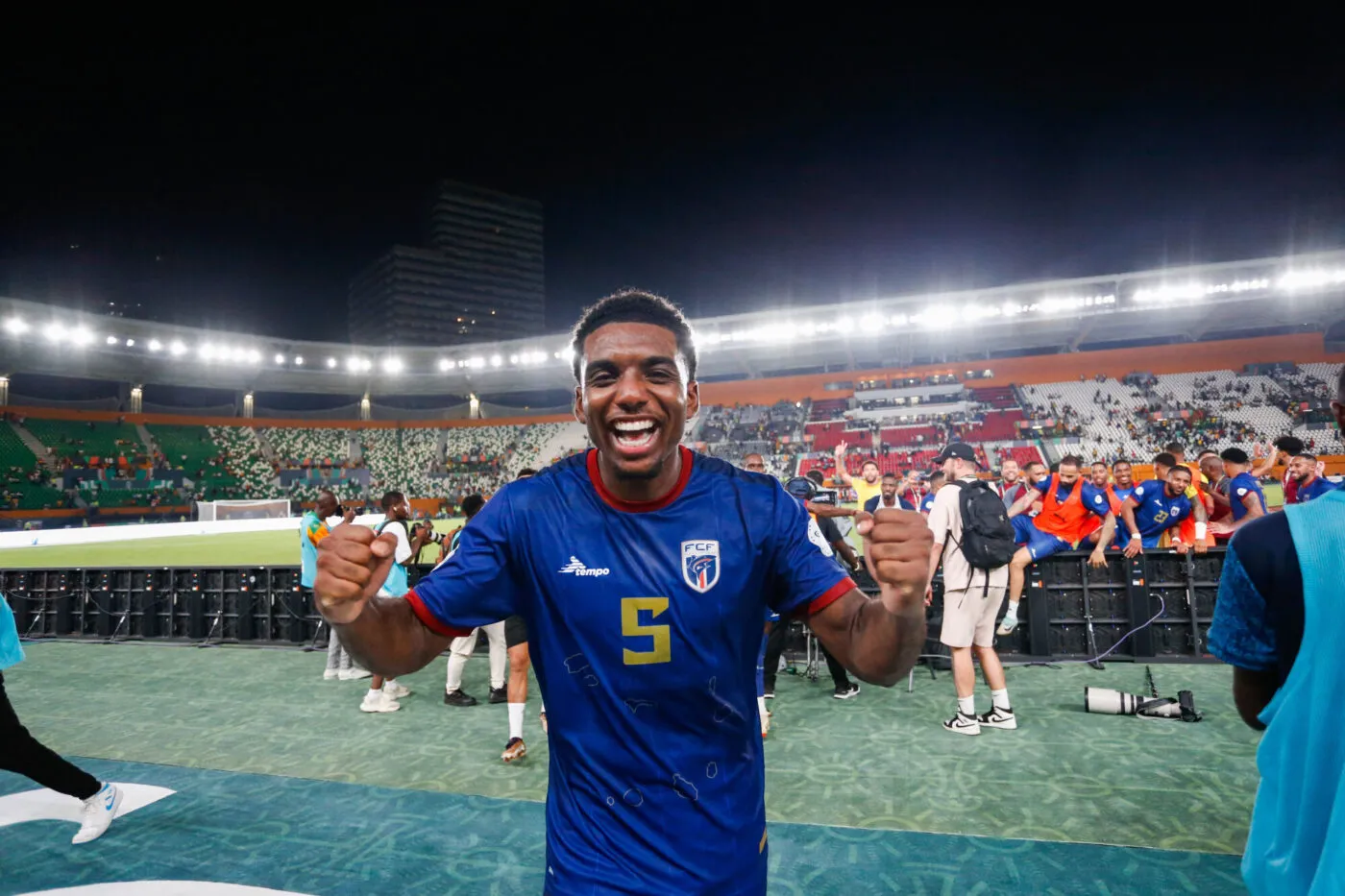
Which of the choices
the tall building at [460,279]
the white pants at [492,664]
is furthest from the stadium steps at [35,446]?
the tall building at [460,279]

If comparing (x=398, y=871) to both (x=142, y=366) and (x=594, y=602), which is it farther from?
(x=142, y=366)

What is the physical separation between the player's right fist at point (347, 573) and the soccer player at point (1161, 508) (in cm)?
895

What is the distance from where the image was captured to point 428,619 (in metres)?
1.70

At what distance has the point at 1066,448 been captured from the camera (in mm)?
35688

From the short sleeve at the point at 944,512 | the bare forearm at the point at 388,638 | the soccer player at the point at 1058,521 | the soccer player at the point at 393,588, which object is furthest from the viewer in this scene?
the soccer player at the point at 1058,521

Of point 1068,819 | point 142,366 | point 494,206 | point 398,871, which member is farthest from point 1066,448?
point 494,206

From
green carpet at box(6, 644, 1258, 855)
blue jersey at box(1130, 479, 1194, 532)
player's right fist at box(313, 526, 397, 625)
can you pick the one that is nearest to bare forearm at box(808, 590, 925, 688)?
player's right fist at box(313, 526, 397, 625)

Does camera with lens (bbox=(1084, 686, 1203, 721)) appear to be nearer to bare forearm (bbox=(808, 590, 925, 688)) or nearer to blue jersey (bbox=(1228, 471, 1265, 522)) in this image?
blue jersey (bbox=(1228, 471, 1265, 522))

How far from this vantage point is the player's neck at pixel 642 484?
5.63 feet

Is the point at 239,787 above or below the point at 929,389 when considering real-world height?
below

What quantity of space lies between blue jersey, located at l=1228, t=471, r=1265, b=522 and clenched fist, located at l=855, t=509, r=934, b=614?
8.12 metres

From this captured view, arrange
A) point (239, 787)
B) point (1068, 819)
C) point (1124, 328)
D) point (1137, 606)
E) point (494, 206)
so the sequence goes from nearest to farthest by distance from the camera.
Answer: point (1068, 819), point (239, 787), point (1137, 606), point (1124, 328), point (494, 206)

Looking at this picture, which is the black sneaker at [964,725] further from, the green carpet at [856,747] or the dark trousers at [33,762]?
the dark trousers at [33,762]

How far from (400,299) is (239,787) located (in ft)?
375
